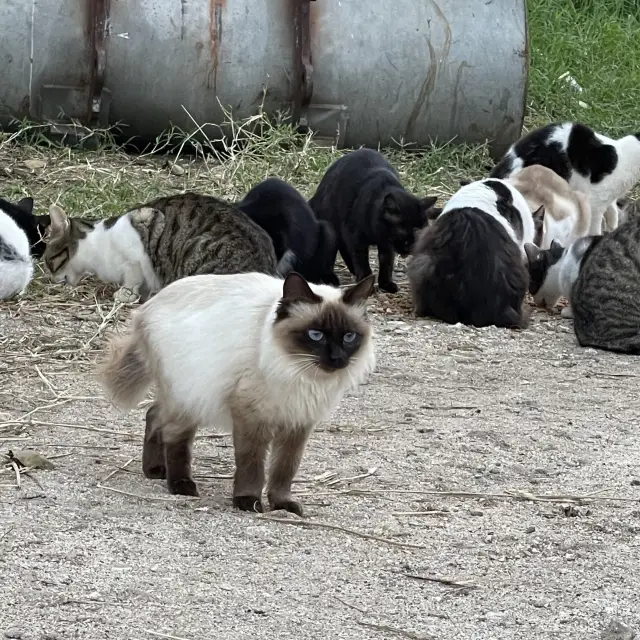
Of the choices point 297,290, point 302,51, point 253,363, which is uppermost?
point 297,290

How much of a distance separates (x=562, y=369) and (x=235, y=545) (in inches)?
137

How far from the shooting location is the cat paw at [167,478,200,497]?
4.64 meters

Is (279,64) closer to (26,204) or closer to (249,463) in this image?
(26,204)

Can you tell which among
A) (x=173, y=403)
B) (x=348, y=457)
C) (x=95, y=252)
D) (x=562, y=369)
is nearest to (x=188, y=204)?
(x=95, y=252)

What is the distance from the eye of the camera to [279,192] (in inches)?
332

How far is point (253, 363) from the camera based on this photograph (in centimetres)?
433

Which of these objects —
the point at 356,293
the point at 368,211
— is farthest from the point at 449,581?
the point at 368,211

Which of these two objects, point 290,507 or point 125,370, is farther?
point 125,370

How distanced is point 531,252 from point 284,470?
15.6ft

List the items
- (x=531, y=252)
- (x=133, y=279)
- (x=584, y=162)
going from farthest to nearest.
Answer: (x=584, y=162)
(x=531, y=252)
(x=133, y=279)

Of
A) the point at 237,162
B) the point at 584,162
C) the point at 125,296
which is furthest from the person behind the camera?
the point at 584,162

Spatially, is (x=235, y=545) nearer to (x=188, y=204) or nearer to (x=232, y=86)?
(x=188, y=204)

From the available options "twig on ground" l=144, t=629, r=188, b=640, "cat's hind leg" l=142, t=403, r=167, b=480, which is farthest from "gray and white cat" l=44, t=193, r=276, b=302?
"twig on ground" l=144, t=629, r=188, b=640

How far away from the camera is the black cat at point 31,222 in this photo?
328 inches
